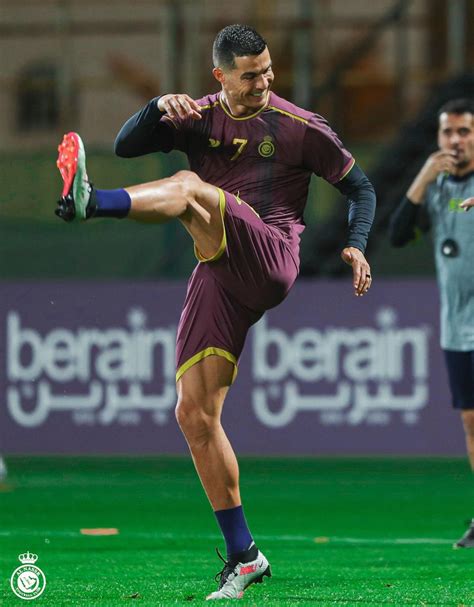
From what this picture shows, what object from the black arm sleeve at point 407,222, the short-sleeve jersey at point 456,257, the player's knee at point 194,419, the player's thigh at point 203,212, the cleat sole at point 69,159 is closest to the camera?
the cleat sole at point 69,159

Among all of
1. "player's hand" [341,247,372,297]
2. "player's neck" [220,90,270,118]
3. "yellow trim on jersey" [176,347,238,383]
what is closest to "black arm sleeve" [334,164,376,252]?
"player's hand" [341,247,372,297]

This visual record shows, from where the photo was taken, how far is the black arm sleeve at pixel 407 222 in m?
8.77

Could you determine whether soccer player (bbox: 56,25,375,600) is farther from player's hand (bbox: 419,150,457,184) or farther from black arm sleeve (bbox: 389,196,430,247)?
black arm sleeve (bbox: 389,196,430,247)

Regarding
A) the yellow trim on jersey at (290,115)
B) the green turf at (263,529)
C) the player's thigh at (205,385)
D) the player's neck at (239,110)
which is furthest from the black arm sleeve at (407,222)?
the player's thigh at (205,385)

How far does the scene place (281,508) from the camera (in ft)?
33.3

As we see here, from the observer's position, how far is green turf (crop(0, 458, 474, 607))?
6531 millimetres

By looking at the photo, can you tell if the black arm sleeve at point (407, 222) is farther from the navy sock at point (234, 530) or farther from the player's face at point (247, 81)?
the navy sock at point (234, 530)

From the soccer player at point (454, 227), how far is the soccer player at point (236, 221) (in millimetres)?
1940

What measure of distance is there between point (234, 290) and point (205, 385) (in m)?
0.42

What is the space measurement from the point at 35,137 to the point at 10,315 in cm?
608

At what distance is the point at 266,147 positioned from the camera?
6.60m

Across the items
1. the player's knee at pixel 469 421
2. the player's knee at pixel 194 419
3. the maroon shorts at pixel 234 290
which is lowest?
the player's knee at pixel 469 421

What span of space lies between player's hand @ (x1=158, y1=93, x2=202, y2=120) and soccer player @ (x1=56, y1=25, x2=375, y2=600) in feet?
0.06

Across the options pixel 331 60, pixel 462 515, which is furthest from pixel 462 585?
pixel 331 60
